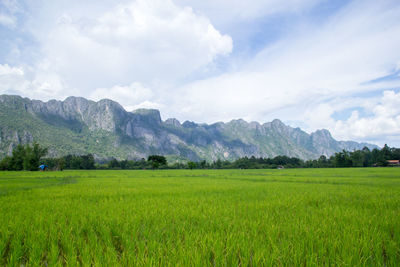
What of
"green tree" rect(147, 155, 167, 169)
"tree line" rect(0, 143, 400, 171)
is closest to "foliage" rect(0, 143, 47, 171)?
"tree line" rect(0, 143, 400, 171)

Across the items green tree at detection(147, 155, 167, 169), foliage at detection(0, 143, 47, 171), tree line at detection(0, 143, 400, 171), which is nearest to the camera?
foliage at detection(0, 143, 47, 171)

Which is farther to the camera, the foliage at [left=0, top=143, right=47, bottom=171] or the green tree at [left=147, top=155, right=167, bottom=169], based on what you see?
the green tree at [left=147, top=155, right=167, bottom=169]

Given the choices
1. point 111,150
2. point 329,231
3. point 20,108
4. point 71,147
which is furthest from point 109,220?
point 20,108

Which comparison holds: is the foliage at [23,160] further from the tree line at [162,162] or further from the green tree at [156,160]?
the green tree at [156,160]

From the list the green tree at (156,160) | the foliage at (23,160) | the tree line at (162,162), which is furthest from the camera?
the green tree at (156,160)

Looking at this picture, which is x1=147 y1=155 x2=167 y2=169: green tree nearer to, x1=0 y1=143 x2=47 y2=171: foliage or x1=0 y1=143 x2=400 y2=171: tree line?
x1=0 y1=143 x2=400 y2=171: tree line

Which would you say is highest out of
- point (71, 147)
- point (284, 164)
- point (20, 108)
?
point (20, 108)

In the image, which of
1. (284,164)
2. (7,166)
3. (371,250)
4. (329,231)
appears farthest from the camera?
(284,164)

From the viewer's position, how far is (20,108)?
153 meters

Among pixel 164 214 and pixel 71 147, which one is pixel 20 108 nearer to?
pixel 71 147

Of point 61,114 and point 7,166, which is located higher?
point 61,114

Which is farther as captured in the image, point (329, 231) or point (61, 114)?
point (61, 114)

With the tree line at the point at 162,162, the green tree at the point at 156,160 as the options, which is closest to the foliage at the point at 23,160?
the tree line at the point at 162,162

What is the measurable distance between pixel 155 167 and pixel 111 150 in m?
99.5
